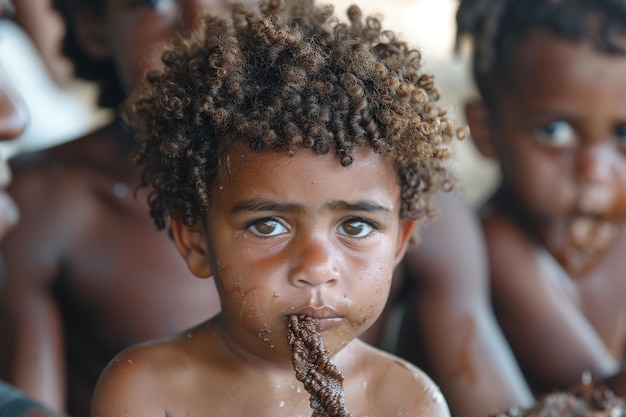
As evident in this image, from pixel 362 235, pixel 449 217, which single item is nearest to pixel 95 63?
pixel 449 217

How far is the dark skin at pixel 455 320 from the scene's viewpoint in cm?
201

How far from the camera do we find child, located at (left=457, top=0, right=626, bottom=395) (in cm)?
220

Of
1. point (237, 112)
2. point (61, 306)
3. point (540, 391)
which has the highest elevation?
point (237, 112)

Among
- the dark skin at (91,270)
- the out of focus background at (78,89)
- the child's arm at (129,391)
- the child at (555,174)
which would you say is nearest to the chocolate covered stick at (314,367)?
the child's arm at (129,391)

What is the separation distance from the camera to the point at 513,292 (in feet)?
7.56

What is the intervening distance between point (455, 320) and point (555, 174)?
0.42 meters

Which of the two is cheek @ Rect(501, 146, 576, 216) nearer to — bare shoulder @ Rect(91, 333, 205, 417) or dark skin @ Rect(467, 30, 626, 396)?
dark skin @ Rect(467, 30, 626, 396)

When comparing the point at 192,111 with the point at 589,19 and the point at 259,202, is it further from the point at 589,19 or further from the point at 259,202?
the point at 589,19

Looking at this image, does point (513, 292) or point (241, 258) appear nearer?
point (241, 258)

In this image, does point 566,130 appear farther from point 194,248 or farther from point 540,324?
point 194,248

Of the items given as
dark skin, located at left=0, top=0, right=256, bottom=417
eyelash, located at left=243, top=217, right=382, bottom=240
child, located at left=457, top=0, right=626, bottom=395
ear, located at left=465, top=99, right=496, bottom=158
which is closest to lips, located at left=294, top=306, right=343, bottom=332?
eyelash, located at left=243, top=217, right=382, bottom=240

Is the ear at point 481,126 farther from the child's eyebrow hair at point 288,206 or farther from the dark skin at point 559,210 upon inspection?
the child's eyebrow hair at point 288,206

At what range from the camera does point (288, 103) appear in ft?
4.26

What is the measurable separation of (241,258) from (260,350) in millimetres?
151
